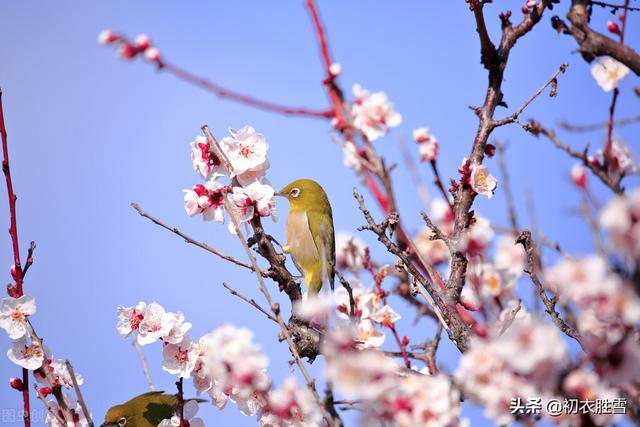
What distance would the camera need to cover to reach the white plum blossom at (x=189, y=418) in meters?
3.08

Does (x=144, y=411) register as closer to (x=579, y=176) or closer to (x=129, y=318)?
(x=129, y=318)

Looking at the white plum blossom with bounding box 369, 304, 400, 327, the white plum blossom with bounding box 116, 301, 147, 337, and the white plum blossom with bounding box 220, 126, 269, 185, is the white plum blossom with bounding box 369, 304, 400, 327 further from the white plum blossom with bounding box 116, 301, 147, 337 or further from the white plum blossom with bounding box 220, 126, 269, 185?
the white plum blossom with bounding box 116, 301, 147, 337

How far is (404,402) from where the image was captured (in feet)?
5.14

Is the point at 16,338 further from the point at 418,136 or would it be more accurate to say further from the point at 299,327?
the point at 418,136

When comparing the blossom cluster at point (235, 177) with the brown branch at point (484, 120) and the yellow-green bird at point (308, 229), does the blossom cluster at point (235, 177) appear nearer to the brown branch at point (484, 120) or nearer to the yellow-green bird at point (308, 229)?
the brown branch at point (484, 120)

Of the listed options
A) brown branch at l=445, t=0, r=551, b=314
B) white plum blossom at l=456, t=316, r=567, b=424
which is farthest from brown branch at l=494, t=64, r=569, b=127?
white plum blossom at l=456, t=316, r=567, b=424

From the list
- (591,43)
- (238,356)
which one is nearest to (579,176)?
(591,43)

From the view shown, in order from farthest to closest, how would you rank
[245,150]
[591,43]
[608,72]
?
[245,150] → [608,72] → [591,43]

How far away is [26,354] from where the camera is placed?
3.00m

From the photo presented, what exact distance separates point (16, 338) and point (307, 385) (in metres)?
1.63

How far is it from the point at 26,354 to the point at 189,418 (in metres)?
0.76

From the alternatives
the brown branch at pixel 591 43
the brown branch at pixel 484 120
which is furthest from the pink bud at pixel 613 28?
the brown branch at pixel 484 120

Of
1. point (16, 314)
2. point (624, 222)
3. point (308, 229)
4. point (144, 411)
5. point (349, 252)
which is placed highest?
point (308, 229)

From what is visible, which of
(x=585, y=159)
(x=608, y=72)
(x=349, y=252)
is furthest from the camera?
(x=349, y=252)
